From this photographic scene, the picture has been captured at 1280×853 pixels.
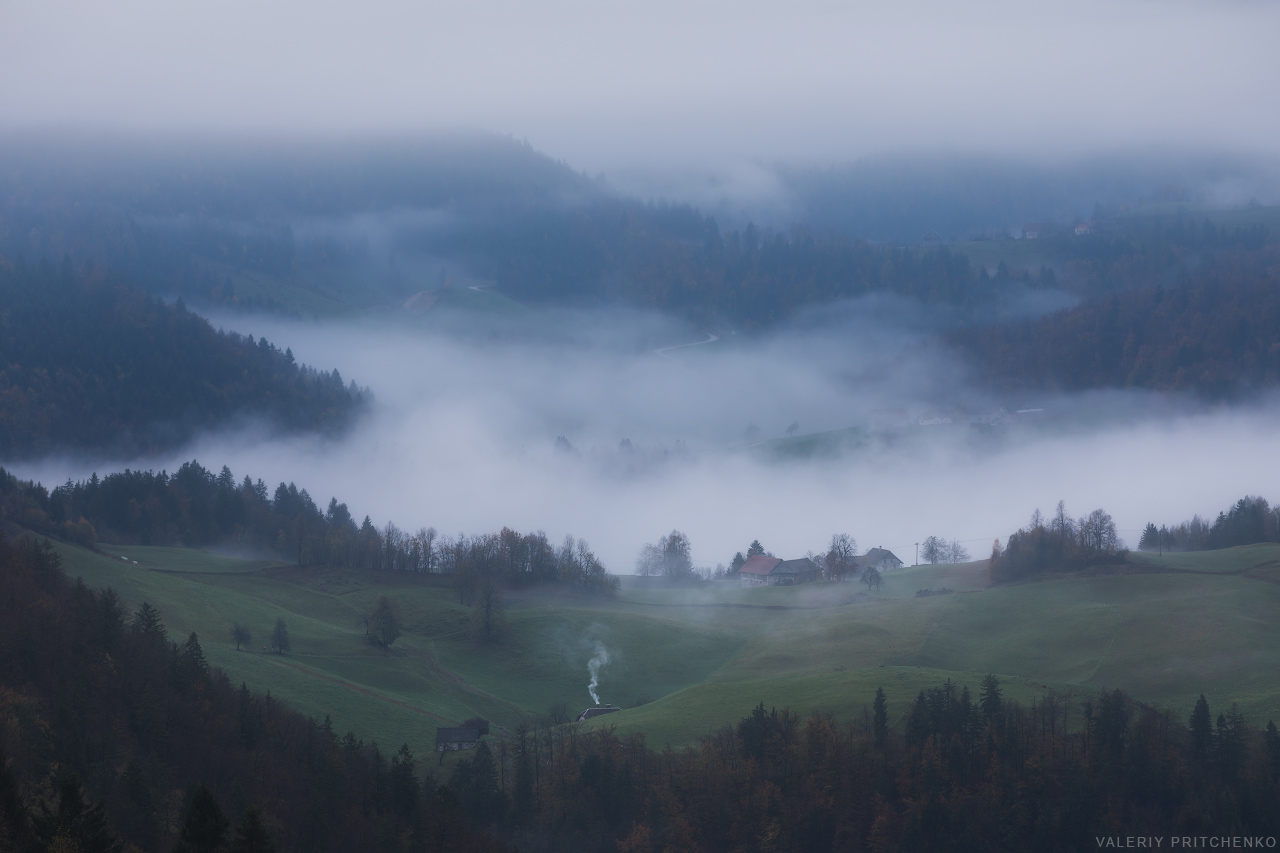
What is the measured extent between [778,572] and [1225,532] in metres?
55.0

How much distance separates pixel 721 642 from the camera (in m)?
108

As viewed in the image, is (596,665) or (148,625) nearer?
(148,625)

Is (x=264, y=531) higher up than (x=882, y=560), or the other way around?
(x=264, y=531)

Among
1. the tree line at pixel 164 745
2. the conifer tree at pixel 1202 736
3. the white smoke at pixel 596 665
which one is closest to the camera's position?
the tree line at pixel 164 745

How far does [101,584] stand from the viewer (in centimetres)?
9119

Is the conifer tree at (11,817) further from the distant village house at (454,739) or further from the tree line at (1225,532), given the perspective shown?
the tree line at (1225,532)

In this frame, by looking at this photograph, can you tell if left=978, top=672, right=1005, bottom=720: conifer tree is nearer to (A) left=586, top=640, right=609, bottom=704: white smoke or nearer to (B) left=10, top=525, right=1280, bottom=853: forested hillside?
(B) left=10, top=525, right=1280, bottom=853: forested hillside

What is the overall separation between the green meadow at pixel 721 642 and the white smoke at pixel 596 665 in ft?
2.15

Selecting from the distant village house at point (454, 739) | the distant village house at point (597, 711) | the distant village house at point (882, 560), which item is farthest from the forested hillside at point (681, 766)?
the distant village house at point (882, 560)

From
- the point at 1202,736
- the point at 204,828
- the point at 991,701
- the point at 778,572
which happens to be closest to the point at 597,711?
the point at 991,701

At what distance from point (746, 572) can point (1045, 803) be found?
75.8 m

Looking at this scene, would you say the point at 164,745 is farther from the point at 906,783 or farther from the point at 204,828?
the point at 906,783

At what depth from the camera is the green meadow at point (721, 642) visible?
82.2m

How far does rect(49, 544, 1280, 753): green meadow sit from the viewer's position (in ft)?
270
